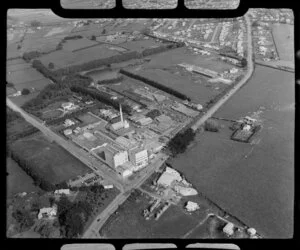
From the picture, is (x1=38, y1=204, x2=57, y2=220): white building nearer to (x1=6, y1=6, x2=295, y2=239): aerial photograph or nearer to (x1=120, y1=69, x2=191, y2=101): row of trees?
(x1=6, y1=6, x2=295, y2=239): aerial photograph

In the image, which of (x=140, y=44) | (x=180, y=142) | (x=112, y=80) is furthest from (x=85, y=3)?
(x=140, y=44)

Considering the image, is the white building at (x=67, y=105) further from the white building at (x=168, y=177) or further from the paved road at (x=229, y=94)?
the white building at (x=168, y=177)

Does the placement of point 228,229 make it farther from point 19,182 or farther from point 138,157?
point 19,182

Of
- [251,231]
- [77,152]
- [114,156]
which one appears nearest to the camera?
[251,231]

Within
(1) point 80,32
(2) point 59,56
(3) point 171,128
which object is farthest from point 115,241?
(1) point 80,32

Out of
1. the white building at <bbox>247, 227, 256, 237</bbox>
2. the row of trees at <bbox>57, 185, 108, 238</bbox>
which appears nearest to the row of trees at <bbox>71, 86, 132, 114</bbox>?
the row of trees at <bbox>57, 185, 108, 238</bbox>

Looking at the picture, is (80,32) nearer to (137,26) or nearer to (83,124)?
(137,26)
